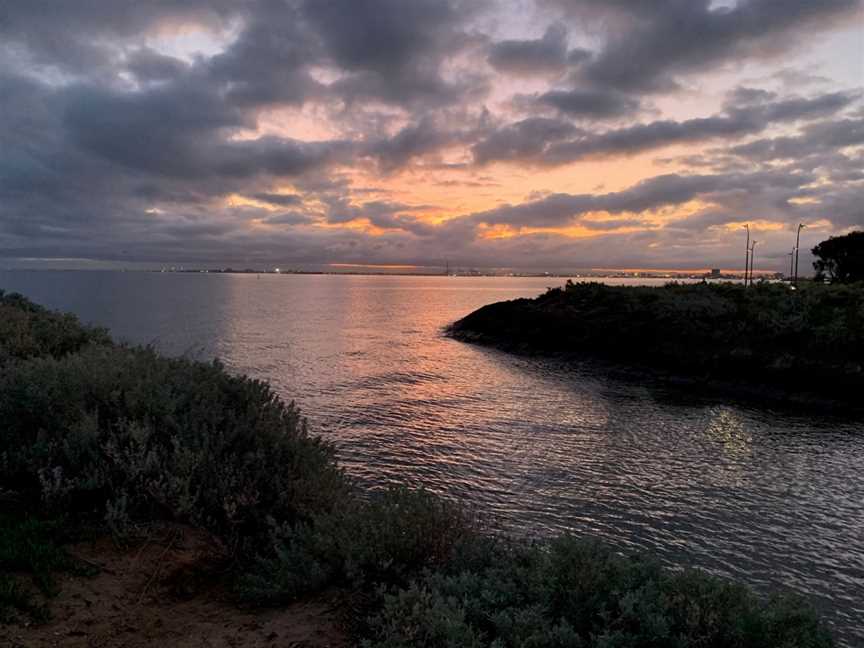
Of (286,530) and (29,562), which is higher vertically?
(29,562)

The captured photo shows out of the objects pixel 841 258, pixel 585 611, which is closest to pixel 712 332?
pixel 585 611

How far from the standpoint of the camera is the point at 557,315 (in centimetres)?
4928

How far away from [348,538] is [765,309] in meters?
40.7

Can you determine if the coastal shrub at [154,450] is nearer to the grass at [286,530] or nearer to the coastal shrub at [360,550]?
the grass at [286,530]

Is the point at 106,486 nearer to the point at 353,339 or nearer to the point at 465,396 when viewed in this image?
the point at 465,396

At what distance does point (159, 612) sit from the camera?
521 cm

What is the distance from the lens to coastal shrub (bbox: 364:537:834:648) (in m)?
4.25

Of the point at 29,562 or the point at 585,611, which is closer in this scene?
the point at 585,611

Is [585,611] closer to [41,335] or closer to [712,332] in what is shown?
[41,335]

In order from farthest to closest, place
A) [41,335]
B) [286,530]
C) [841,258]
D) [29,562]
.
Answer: [841,258] → [41,335] → [286,530] → [29,562]

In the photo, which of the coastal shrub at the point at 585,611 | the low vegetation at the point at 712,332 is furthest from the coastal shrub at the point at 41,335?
the low vegetation at the point at 712,332

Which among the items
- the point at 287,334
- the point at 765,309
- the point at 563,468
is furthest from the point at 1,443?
the point at 287,334

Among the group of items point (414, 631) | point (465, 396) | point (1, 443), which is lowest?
point (465, 396)

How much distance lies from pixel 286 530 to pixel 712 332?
121ft
